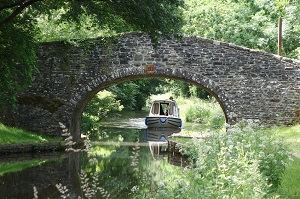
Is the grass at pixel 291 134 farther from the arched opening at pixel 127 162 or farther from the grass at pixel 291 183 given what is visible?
the grass at pixel 291 183

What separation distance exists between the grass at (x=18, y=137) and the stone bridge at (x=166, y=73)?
864 mm

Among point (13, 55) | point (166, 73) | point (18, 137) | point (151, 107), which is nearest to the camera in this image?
point (13, 55)

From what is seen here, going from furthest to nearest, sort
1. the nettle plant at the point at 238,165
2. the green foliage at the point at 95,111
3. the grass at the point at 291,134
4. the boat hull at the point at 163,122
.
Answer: the boat hull at the point at 163,122 → the green foliage at the point at 95,111 → the grass at the point at 291,134 → the nettle plant at the point at 238,165

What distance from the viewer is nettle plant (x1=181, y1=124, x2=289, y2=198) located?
627 centimetres

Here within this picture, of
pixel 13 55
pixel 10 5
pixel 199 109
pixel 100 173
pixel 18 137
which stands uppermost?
pixel 10 5

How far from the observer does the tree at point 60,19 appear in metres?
12.5

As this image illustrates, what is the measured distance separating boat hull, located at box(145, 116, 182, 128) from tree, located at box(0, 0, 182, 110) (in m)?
14.4

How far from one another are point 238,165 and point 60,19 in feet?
27.1

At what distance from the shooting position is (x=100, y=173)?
15617mm

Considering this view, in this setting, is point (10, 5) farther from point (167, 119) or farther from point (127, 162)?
point (167, 119)

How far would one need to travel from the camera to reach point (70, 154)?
20.0 meters

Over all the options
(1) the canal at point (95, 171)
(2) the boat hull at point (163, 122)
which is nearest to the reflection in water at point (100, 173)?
(1) the canal at point (95, 171)

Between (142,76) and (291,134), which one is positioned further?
(142,76)

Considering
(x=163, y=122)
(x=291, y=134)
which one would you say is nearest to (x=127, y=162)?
(x=291, y=134)
